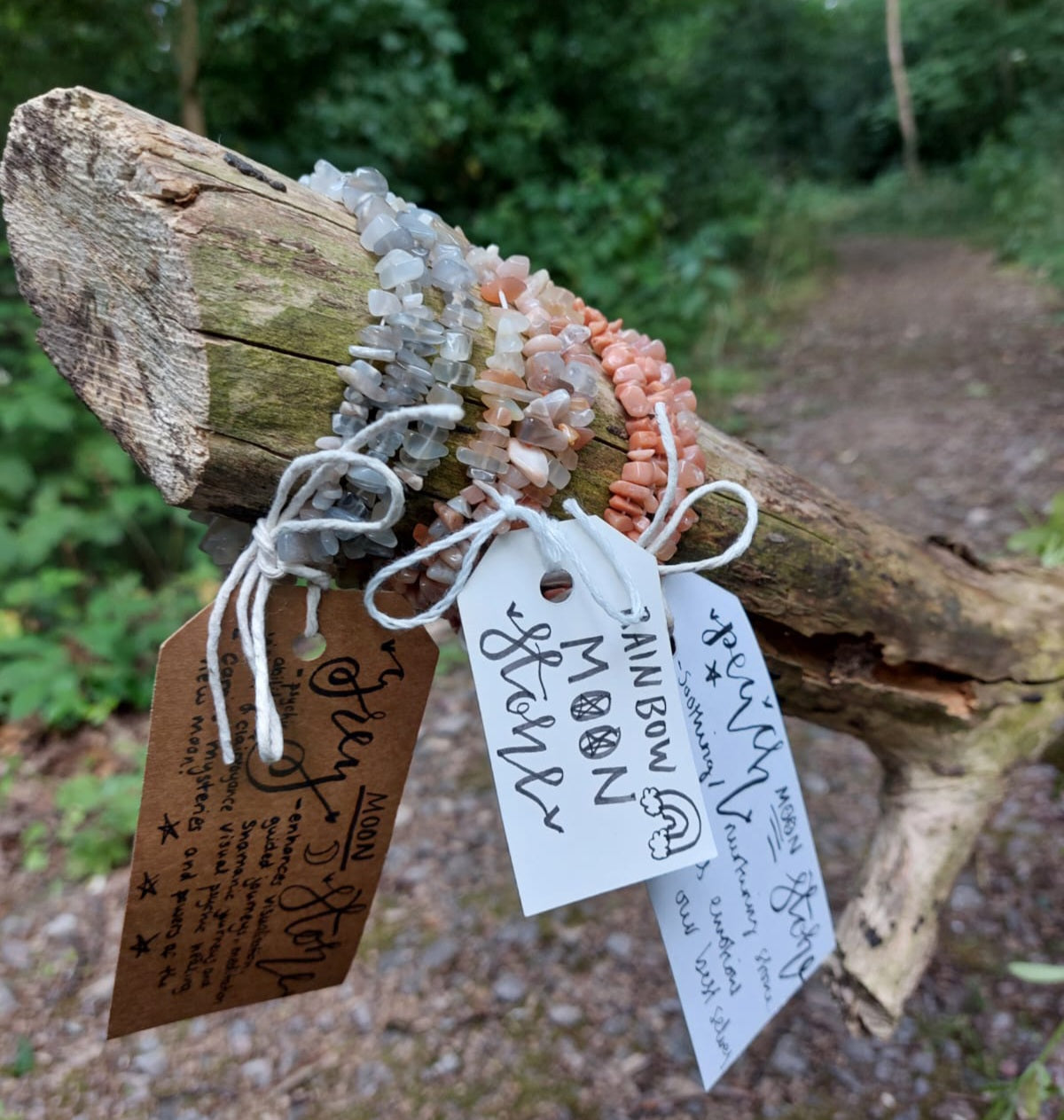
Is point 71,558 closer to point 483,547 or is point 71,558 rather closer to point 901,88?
point 483,547

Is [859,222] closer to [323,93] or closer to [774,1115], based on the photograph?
[323,93]

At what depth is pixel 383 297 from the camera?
458mm

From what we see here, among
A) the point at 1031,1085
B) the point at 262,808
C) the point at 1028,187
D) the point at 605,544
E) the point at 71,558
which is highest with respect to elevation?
the point at 1028,187

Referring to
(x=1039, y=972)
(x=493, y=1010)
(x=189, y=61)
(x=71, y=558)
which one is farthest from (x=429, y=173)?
(x=1039, y=972)

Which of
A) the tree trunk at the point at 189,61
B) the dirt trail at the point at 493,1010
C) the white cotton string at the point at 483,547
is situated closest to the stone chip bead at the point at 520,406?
the white cotton string at the point at 483,547

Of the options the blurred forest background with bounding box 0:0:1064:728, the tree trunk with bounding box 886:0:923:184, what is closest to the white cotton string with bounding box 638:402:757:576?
the blurred forest background with bounding box 0:0:1064:728

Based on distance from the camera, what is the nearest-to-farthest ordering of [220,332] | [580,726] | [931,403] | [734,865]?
[220,332] < [580,726] < [734,865] < [931,403]

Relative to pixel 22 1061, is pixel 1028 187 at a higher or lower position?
higher

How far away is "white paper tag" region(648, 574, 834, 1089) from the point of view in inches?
24.2

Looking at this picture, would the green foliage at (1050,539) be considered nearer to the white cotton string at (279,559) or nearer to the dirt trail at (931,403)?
the dirt trail at (931,403)

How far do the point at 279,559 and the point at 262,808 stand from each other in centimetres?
18

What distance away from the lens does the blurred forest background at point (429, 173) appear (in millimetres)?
2201

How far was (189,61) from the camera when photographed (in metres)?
2.49

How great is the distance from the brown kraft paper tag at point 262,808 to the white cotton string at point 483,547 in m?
0.03
